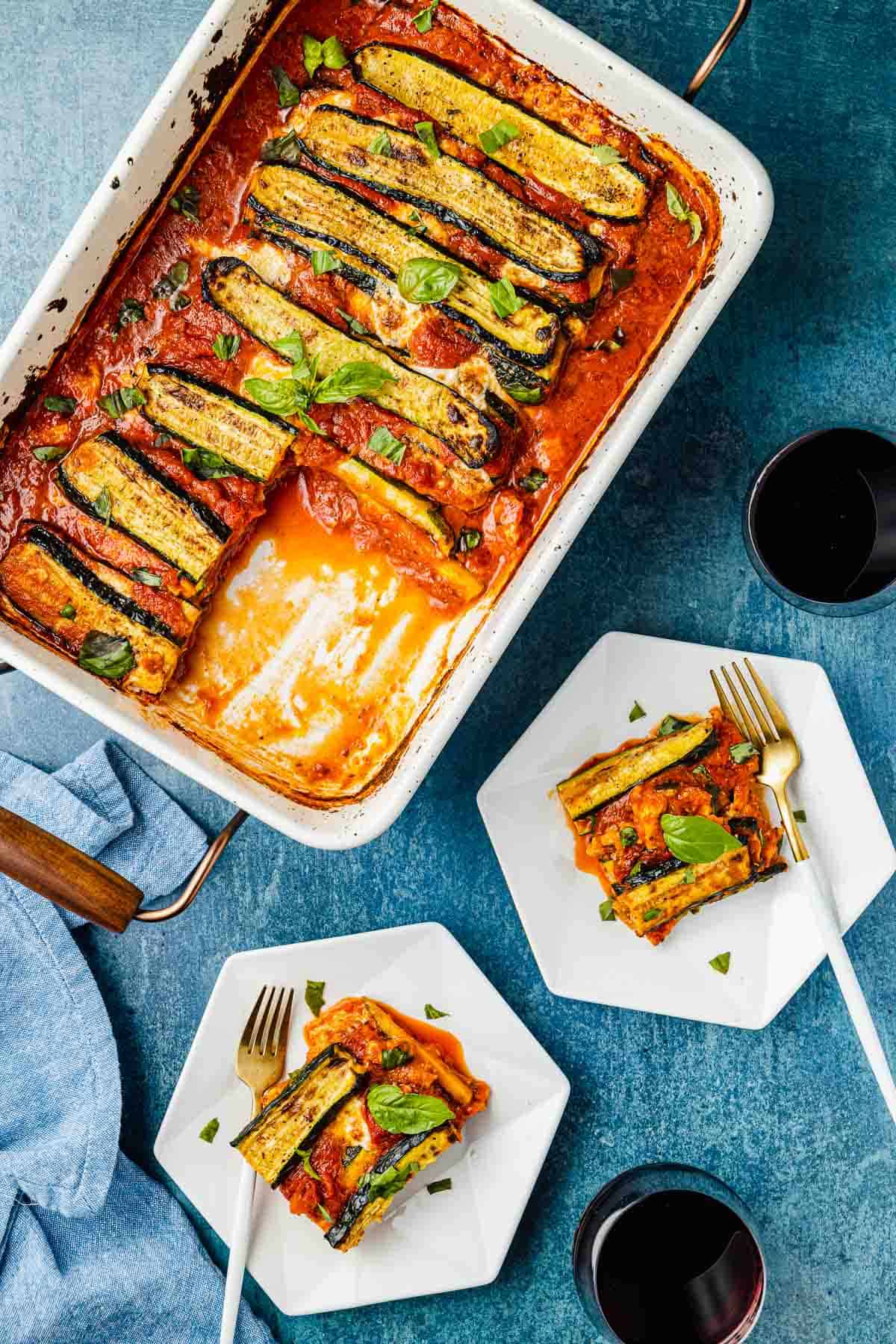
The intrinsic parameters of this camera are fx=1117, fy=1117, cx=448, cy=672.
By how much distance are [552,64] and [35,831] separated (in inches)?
74.7

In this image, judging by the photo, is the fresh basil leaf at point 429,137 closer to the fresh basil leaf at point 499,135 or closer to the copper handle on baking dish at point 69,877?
the fresh basil leaf at point 499,135

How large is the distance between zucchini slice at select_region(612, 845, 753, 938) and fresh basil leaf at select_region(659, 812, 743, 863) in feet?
0.21

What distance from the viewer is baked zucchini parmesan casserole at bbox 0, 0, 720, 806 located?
2361mm

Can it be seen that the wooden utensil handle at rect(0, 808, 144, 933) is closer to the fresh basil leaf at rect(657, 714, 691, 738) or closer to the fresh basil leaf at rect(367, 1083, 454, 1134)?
the fresh basil leaf at rect(367, 1083, 454, 1134)

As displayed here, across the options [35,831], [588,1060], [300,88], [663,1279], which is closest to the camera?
[35,831]

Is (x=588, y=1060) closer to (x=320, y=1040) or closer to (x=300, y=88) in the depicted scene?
(x=320, y=1040)

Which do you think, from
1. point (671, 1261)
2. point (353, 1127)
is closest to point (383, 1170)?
point (353, 1127)

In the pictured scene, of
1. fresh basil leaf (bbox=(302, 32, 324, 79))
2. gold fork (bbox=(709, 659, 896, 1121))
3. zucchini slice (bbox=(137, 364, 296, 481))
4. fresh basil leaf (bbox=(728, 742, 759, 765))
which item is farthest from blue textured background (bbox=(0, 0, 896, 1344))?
zucchini slice (bbox=(137, 364, 296, 481))

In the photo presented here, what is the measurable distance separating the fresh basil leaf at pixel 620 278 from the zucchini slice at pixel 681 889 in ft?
4.23

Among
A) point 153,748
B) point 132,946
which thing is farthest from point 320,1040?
point 153,748

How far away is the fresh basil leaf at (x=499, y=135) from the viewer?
7.67ft

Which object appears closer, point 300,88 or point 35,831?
point 35,831

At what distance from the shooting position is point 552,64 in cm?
232

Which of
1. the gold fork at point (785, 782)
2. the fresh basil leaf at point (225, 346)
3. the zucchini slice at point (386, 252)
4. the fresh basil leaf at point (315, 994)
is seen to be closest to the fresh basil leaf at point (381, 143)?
the zucchini slice at point (386, 252)
